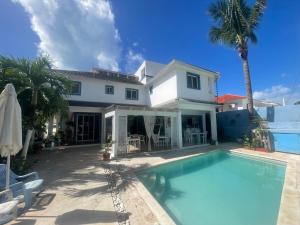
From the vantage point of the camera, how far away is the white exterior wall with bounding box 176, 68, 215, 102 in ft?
53.3

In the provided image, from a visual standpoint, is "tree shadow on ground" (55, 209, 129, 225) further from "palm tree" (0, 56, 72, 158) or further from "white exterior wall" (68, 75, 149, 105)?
"white exterior wall" (68, 75, 149, 105)

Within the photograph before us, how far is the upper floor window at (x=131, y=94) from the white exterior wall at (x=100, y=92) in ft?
1.35

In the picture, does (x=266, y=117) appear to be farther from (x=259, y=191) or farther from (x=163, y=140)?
(x=259, y=191)

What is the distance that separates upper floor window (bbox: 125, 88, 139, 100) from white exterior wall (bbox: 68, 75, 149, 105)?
16.2 inches

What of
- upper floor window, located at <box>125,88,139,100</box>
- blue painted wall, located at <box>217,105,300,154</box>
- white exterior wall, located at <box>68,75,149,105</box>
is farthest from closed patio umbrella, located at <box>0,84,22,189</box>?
blue painted wall, located at <box>217,105,300,154</box>

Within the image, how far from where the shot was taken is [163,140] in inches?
623

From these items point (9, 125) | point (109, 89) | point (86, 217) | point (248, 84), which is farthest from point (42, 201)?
point (248, 84)

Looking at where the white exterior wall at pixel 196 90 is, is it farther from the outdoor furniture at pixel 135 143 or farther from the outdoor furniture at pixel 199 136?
the outdoor furniture at pixel 135 143

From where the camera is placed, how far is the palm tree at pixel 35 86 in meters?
9.76

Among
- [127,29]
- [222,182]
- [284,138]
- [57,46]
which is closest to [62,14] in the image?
[57,46]

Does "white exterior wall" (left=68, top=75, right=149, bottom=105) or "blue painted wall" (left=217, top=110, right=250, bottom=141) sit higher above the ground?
"white exterior wall" (left=68, top=75, right=149, bottom=105)

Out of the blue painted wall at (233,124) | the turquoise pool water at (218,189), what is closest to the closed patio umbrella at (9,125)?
the turquoise pool water at (218,189)

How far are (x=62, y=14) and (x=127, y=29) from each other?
5900mm

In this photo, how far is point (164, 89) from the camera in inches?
719
